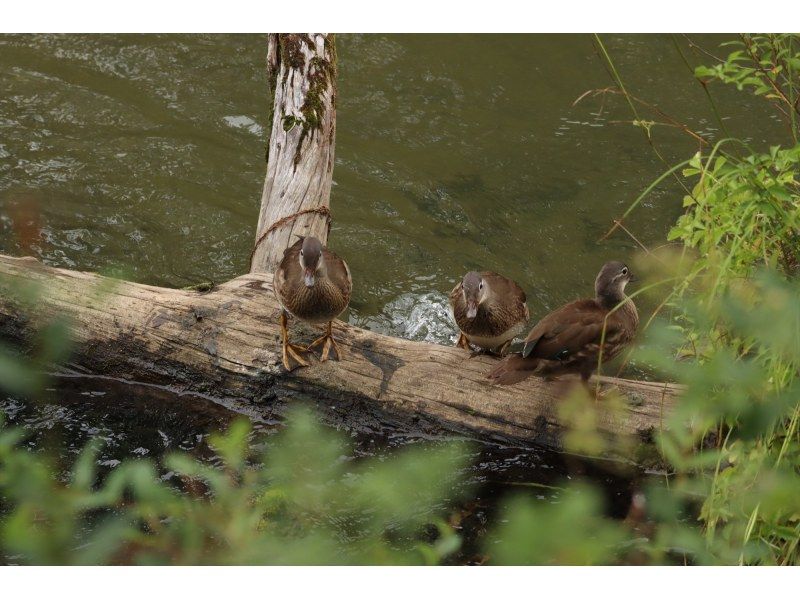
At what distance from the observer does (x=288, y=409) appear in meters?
4.45

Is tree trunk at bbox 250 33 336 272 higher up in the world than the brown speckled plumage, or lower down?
higher up

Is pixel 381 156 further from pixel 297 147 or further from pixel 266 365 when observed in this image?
pixel 266 365

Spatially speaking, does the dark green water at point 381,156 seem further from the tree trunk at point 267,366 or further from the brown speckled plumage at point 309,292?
the brown speckled plumage at point 309,292

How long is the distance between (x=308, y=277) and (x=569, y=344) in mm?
1294

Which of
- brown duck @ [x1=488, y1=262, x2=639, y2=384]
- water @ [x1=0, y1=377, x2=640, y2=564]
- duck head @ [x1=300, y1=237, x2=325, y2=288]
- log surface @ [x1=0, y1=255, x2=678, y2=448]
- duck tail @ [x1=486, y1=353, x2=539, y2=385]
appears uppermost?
duck head @ [x1=300, y1=237, x2=325, y2=288]

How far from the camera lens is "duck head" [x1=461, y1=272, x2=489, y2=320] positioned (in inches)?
168

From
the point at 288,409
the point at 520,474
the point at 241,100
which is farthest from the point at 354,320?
the point at 241,100

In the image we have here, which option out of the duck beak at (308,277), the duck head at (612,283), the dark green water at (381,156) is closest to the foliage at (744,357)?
the duck head at (612,283)

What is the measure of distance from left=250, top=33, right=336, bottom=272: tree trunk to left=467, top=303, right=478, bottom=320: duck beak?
133 cm

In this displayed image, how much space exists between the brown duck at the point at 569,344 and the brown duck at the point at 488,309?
205 mm

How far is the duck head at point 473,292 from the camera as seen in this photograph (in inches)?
168

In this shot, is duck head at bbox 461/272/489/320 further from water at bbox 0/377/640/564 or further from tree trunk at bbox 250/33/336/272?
tree trunk at bbox 250/33/336/272

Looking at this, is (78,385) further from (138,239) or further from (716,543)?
(716,543)

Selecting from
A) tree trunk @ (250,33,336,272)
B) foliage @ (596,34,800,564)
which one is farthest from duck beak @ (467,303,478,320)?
tree trunk @ (250,33,336,272)
